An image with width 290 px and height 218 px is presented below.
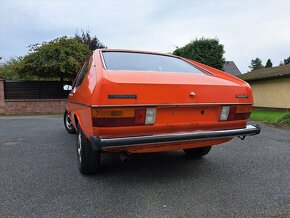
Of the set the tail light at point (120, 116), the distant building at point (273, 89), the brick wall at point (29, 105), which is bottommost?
the brick wall at point (29, 105)

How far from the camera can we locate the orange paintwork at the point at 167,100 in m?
2.64

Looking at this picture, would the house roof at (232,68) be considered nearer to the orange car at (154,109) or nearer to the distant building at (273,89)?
the distant building at (273,89)

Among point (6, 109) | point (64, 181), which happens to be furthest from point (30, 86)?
point (64, 181)

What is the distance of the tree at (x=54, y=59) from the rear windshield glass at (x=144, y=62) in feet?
31.7

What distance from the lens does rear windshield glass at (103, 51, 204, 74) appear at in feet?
10.8

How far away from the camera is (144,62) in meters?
3.61

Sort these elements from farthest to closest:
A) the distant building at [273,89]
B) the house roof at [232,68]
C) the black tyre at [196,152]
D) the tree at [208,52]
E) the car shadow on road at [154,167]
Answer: the house roof at [232,68] → the tree at [208,52] → the distant building at [273,89] → the black tyre at [196,152] → the car shadow on road at [154,167]

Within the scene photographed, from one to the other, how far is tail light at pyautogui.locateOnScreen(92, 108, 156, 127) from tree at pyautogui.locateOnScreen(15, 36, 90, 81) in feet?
35.5

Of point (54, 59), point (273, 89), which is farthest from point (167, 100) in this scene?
point (273, 89)

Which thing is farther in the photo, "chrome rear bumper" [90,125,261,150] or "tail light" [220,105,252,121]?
"tail light" [220,105,252,121]

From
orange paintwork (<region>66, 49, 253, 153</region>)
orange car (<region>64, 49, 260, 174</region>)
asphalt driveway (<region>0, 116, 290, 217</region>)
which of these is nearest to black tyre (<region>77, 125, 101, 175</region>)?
orange car (<region>64, 49, 260, 174</region>)

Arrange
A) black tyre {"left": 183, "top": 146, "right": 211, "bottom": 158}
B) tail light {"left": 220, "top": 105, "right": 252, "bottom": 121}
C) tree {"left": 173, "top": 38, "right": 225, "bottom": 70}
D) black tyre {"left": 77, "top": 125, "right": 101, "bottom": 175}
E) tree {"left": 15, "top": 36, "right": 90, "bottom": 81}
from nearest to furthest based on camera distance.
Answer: tail light {"left": 220, "top": 105, "right": 252, "bottom": 121} → black tyre {"left": 77, "top": 125, "right": 101, "bottom": 175} → black tyre {"left": 183, "top": 146, "right": 211, "bottom": 158} → tree {"left": 15, "top": 36, "right": 90, "bottom": 81} → tree {"left": 173, "top": 38, "right": 225, "bottom": 70}

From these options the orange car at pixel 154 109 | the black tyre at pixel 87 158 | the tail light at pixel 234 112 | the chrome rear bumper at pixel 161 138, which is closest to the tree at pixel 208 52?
the orange car at pixel 154 109

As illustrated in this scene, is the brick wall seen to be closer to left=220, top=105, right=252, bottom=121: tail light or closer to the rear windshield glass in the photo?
the rear windshield glass
